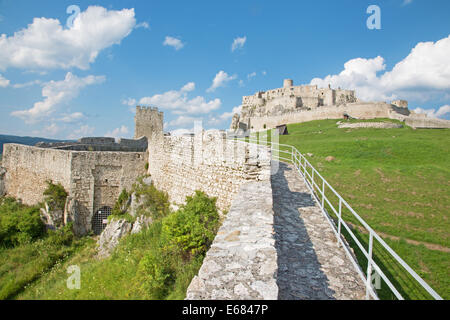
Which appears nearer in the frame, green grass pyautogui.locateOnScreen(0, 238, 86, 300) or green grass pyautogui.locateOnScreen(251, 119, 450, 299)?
green grass pyautogui.locateOnScreen(251, 119, 450, 299)

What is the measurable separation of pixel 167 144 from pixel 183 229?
21.6 ft

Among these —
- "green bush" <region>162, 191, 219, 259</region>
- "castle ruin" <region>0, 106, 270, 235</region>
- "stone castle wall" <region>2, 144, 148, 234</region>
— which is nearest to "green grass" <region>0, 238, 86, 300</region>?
"castle ruin" <region>0, 106, 270, 235</region>

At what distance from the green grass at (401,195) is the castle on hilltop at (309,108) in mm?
15460

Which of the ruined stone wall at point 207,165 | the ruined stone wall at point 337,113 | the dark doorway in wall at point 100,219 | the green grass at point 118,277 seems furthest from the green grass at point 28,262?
the ruined stone wall at point 337,113

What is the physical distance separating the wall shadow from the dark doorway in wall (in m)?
12.6

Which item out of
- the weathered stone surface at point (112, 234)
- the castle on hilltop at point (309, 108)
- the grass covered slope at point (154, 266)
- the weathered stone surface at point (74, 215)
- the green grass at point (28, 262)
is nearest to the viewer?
the grass covered slope at point (154, 266)

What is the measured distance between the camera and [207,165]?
10227 millimetres

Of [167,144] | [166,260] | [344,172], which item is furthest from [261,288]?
[344,172]

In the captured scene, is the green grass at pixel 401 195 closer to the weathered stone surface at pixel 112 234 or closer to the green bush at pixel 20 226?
the weathered stone surface at pixel 112 234

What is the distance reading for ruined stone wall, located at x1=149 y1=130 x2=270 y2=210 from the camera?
8.16 meters

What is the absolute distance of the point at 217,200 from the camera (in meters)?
9.38

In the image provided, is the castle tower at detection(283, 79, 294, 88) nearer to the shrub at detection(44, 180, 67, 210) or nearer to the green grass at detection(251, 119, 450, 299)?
the green grass at detection(251, 119, 450, 299)

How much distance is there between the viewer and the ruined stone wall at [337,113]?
131 ft

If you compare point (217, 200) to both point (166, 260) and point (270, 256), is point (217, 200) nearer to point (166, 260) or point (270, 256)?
point (166, 260)
